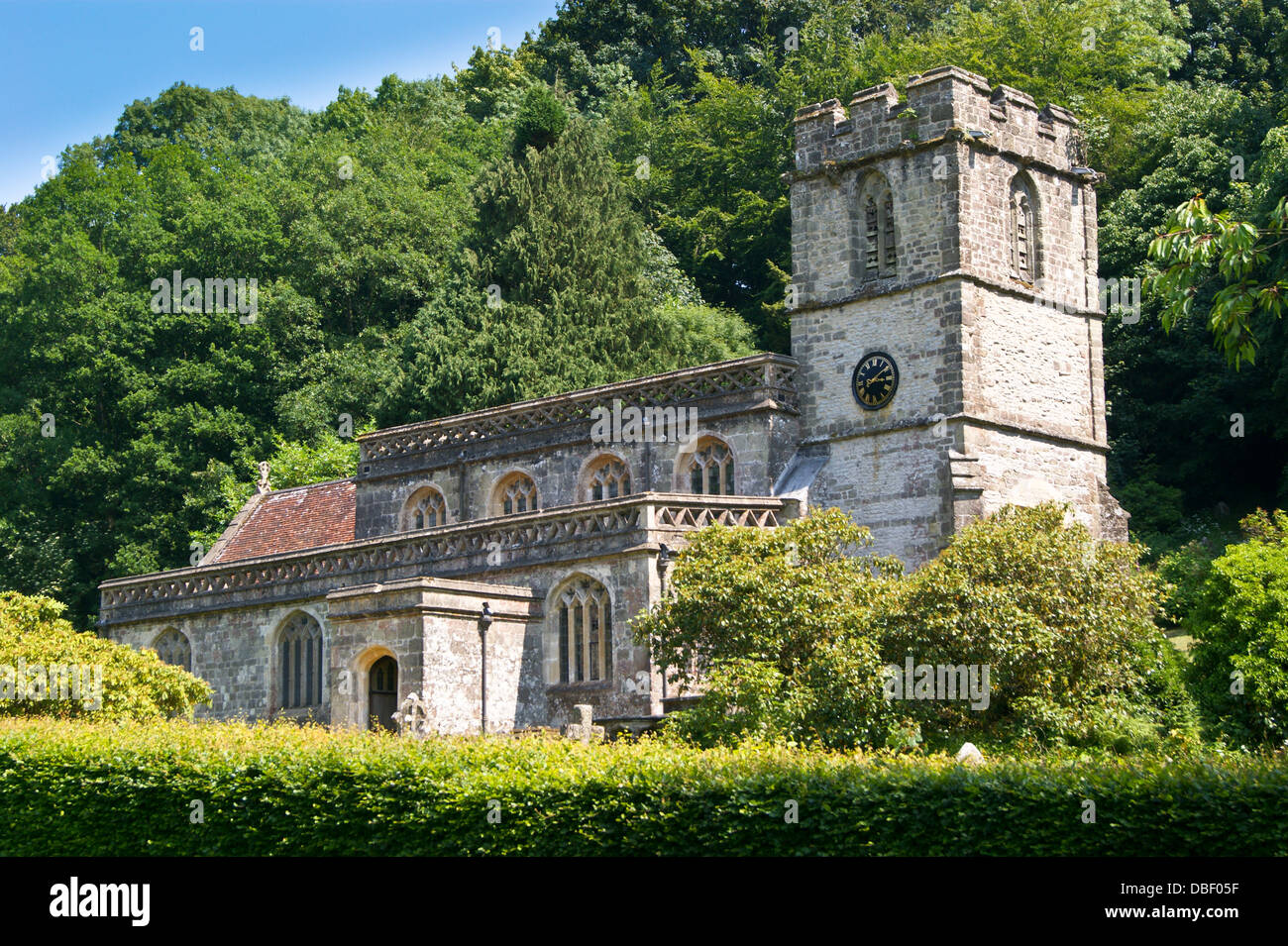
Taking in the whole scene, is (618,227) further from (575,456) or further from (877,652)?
(877,652)

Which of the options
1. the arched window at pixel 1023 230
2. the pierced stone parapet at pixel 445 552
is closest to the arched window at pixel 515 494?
the pierced stone parapet at pixel 445 552

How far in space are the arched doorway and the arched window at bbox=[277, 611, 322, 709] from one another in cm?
427

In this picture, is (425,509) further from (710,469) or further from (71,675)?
(71,675)

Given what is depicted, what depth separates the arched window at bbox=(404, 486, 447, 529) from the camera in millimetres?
44375

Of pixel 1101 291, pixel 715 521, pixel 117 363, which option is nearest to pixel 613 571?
A: pixel 715 521

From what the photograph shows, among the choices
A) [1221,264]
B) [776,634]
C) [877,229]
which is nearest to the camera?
[1221,264]

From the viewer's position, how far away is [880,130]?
38.6 meters

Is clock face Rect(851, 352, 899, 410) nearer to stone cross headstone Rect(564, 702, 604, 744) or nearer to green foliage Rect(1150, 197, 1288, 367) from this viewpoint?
stone cross headstone Rect(564, 702, 604, 744)

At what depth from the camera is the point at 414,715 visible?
110 ft

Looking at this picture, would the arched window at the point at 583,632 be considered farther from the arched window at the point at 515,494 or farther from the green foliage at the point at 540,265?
the green foliage at the point at 540,265

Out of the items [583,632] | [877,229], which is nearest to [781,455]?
[877,229]

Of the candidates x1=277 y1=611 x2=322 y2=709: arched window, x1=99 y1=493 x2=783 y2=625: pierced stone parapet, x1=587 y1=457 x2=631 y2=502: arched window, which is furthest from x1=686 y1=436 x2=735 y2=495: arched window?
x1=277 y1=611 x2=322 y2=709: arched window

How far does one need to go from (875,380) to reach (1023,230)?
210 inches

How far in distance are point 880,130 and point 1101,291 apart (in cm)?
1870
